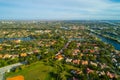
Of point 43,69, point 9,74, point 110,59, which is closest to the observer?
point 9,74

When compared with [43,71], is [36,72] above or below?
below

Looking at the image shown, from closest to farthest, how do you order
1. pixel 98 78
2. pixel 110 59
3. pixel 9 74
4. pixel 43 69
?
1. pixel 98 78
2. pixel 9 74
3. pixel 43 69
4. pixel 110 59

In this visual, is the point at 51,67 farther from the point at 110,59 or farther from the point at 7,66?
the point at 110,59

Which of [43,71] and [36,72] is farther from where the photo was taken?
[43,71]

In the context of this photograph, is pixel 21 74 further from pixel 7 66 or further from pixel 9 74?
pixel 7 66

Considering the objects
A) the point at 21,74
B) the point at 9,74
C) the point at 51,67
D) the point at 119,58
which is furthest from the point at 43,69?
the point at 119,58

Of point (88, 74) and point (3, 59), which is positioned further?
Result: point (3, 59)
